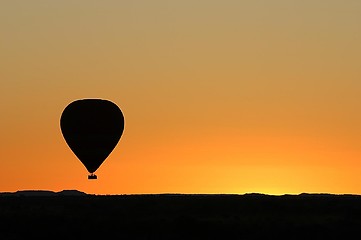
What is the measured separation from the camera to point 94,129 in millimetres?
88688
